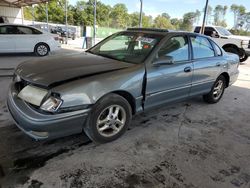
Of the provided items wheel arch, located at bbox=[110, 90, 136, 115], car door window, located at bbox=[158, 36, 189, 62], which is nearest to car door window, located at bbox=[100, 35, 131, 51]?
car door window, located at bbox=[158, 36, 189, 62]

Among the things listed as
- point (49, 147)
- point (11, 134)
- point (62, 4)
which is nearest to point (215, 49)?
point (49, 147)

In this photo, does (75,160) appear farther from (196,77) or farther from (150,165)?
(196,77)

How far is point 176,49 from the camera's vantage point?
3.65 m

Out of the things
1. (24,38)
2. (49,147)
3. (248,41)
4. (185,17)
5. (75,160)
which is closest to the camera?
(75,160)

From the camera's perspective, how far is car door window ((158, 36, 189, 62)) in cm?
343

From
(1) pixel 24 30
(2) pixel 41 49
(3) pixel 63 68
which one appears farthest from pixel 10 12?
(3) pixel 63 68

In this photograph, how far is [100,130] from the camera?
290 cm

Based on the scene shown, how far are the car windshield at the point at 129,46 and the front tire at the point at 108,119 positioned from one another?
69 cm

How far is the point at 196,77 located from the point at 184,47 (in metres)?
0.59

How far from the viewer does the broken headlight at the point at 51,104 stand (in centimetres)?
242

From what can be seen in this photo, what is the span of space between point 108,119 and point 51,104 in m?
0.80

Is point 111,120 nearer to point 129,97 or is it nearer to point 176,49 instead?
point 129,97

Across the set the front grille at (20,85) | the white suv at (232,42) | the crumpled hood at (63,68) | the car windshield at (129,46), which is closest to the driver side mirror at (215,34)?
the white suv at (232,42)

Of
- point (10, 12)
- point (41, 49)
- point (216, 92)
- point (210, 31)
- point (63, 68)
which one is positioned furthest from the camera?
point (10, 12)
